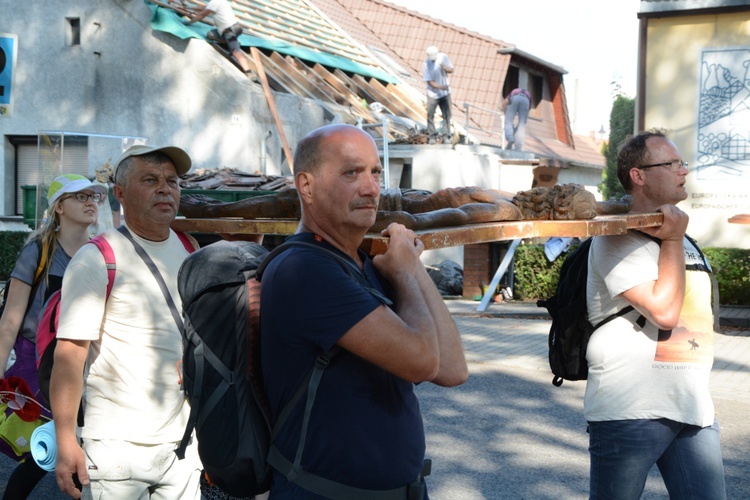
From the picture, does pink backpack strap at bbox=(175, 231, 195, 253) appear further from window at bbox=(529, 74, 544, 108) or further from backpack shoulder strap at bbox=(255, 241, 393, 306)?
window at bbox=(529, 74, 544, 108)

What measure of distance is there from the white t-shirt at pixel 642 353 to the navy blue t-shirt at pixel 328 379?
1472 millimetres

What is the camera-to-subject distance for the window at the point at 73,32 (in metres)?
19.4

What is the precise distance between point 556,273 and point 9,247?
10.9m

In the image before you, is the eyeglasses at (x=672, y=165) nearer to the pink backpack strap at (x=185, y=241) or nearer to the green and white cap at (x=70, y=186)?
the pink backpack strap at (x=185, y=241)

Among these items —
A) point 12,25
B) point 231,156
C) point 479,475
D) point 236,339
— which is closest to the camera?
point 236,339

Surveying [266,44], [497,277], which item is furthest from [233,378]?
[266,44]

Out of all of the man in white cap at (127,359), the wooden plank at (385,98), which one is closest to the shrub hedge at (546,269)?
the wooden plank at (385,98)

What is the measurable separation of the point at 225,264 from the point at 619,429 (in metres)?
1.87

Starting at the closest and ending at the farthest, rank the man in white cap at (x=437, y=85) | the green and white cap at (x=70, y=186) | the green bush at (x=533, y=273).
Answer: the green and white cap at (x=70, y=186) → the green bush at (x=533, y=273) → the man in white cap at (x=437, y=85)

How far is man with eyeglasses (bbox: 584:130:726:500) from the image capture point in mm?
3471

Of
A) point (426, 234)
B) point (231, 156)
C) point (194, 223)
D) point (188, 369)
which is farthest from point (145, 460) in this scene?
point (231, 156)

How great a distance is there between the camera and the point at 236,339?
2.32 m

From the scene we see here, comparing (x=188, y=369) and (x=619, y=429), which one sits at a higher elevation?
(x=188, y=369)

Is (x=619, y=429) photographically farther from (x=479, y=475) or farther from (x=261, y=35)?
(x=261, y=35)
